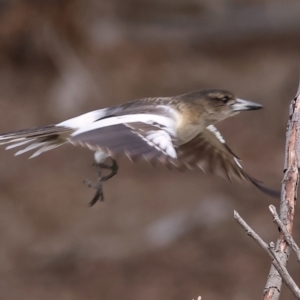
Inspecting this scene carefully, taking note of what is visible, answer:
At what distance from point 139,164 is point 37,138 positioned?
3233mm

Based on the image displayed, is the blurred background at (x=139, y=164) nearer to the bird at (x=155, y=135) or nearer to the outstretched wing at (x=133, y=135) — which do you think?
the bird at (x=155, y=135)

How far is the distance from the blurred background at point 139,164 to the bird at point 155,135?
83.0 inches

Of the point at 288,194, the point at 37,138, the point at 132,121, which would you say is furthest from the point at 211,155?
the point at 288,194

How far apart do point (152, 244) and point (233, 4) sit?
2.17m

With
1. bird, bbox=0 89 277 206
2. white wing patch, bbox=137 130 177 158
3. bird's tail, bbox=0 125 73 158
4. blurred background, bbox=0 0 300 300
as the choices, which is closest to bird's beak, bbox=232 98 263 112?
bird, bbox=0 89 277 206

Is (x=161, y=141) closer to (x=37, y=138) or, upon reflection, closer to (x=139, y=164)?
(x=37, y=138)

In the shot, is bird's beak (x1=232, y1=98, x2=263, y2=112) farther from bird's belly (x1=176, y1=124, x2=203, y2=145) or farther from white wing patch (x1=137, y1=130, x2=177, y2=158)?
white wing patch (x1=137, y1=130, x2=177, y2=158)

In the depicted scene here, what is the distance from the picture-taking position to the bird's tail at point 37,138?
2.30 metres

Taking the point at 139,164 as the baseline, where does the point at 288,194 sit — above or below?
above

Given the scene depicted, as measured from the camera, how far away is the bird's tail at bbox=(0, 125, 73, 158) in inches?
90.4

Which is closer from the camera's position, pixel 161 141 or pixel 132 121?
pixel 161 141

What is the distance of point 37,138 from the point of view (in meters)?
2.35

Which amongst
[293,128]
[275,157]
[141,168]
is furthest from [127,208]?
[293,128]

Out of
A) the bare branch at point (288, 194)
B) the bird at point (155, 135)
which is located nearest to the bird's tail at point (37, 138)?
the bird at point (155, 135)
